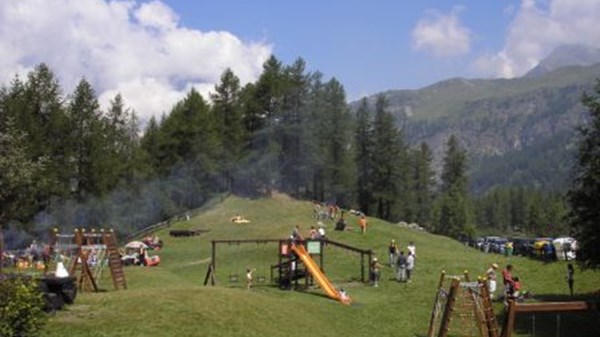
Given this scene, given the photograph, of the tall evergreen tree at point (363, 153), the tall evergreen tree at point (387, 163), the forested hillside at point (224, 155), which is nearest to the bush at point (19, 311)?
the forested hillside at point (224, 155)

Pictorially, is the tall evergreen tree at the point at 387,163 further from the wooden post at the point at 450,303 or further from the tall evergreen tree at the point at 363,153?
the wooden post at the point at 450,303

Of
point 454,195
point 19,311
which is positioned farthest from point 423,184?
point 19,311

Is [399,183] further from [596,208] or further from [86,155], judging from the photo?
[596,208]

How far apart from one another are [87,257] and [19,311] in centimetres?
1761

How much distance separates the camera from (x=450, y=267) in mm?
49750

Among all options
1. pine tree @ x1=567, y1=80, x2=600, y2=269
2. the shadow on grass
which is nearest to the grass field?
the shadow on grass

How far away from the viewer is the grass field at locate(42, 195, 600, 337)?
27.0m

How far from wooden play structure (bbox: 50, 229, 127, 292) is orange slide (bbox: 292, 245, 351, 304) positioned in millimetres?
10234

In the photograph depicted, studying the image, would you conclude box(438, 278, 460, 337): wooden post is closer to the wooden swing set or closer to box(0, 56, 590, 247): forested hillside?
the wooden swing set

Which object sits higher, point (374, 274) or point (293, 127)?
point (293, 127)

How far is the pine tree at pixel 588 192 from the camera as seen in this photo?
36.6 m

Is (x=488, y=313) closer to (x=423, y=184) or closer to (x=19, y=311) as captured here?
(x=19, y=311)

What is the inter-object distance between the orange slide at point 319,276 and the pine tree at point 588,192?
12.3 metres

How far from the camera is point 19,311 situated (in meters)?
20.6
